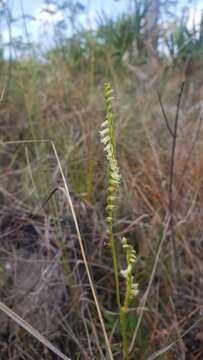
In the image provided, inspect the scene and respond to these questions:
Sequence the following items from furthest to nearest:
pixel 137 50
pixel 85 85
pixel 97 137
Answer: pixel 137 50
pixel 85 85
pixel 97 137

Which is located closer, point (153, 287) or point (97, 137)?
point (153, 287)

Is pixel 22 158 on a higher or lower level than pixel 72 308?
higher

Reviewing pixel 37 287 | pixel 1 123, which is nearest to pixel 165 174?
pixel 37 287

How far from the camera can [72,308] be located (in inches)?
40.1

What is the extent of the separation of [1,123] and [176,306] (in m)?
0.92

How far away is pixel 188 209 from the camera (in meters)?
1.30

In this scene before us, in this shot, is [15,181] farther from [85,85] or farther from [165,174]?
[85,85]

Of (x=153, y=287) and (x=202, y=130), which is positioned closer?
(x=153, y=287)

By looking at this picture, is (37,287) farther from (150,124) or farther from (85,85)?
(85,85)

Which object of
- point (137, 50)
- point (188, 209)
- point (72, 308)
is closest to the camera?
point (72, 308)

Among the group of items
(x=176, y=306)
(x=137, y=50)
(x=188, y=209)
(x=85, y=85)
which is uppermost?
(x=137, y=50)

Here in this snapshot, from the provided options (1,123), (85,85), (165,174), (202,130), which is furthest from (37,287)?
(85,85)

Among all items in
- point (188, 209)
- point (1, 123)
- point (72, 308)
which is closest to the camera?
point (72, 308)

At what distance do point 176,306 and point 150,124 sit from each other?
79cm
